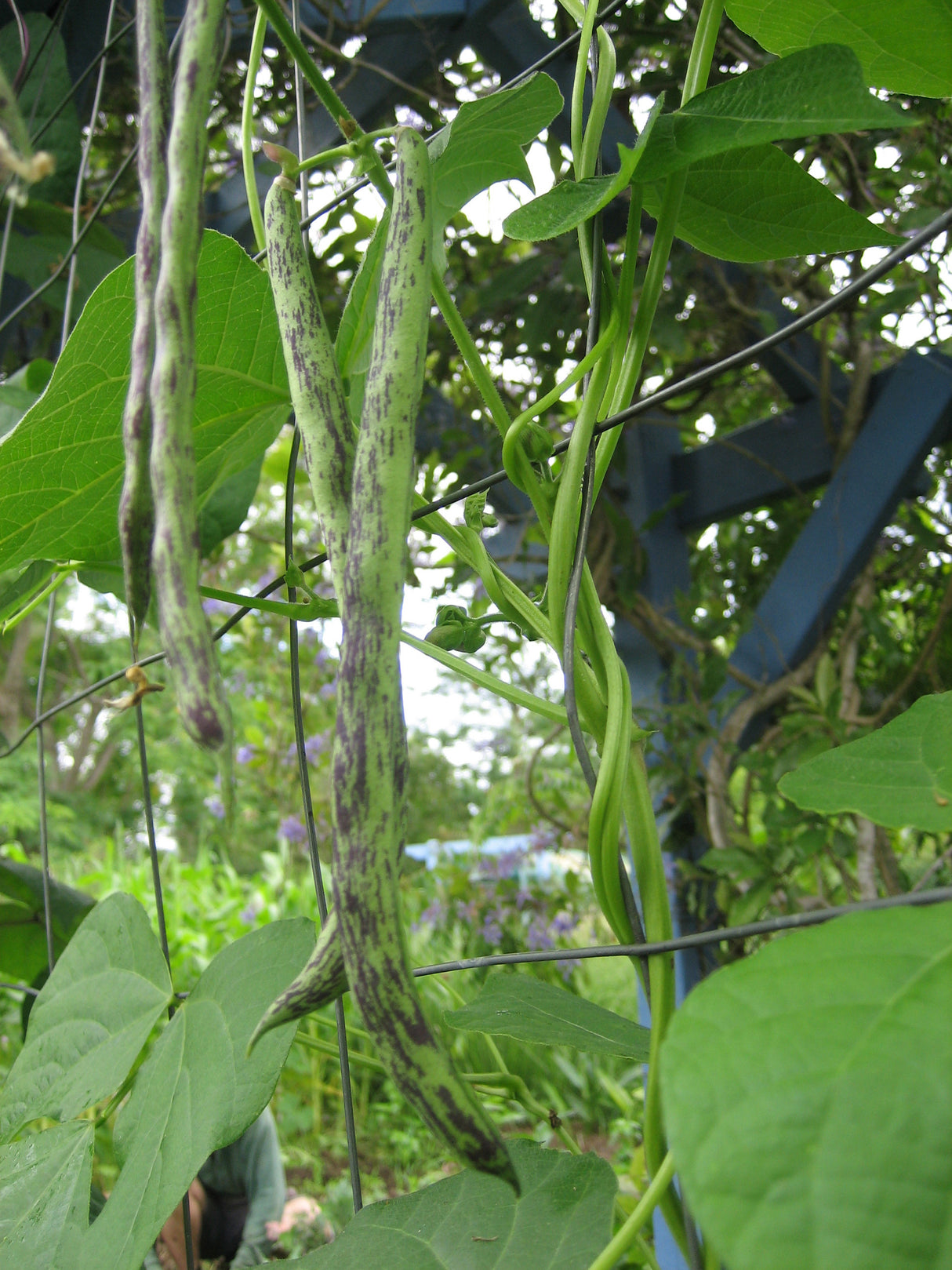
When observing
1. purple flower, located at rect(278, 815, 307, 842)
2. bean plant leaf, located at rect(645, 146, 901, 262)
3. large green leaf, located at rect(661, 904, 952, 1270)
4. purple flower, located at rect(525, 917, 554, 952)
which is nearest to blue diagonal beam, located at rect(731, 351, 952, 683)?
bean plant leaf, located at rect(645, 146, 901, 262)

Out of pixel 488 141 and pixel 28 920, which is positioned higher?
pixel 488 141

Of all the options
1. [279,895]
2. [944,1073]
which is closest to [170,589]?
[944,1073]

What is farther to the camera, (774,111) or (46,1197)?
(46,1197)

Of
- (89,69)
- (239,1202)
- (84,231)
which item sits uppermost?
(89,69)

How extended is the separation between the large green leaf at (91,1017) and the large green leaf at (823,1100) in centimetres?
35

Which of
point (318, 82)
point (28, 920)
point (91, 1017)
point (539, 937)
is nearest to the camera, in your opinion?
point (318, 82)

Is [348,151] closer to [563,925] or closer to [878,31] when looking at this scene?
[878,31]

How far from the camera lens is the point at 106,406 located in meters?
0.42

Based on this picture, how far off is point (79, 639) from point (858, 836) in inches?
304

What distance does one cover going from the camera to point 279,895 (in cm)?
351

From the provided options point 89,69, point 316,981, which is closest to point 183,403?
point 316,981

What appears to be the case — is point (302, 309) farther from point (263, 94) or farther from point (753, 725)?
point (263, 94)

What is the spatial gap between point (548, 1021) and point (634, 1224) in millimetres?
80

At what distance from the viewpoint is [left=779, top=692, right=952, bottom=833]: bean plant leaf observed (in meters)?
0.33
